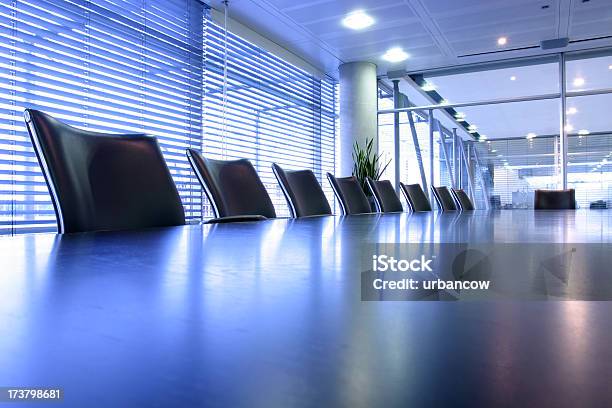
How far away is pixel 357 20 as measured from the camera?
3775 millimetres

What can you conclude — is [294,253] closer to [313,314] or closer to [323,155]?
[313,314]

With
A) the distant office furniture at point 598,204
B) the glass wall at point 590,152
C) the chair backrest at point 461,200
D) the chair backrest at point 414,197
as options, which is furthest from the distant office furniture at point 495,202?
the chair backrest at point 414,197

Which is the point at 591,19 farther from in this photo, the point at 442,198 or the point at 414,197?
the point at 414,197

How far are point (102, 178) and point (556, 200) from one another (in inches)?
143

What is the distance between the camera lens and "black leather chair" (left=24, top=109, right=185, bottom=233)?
0.89 metres

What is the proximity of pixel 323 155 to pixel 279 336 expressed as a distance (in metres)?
4.94

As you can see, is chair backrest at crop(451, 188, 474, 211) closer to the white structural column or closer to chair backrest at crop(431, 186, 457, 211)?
chair backrest at crop(431, 186, 457, 211)

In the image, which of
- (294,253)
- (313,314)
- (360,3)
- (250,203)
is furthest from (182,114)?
(313,314)

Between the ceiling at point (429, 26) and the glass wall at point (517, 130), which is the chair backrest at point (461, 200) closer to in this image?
the glass wall at point (517, 130)

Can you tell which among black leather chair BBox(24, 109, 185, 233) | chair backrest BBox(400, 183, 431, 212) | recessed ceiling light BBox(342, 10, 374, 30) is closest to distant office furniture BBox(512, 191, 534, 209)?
chair backrest BBox(400, 183, 431, 212)

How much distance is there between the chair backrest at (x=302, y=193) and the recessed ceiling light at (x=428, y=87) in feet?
12.3

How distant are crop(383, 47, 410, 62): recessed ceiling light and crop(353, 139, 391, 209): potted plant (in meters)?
0.88

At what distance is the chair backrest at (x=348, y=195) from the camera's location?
2.26 meters

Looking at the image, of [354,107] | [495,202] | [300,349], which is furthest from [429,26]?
[300,349]
